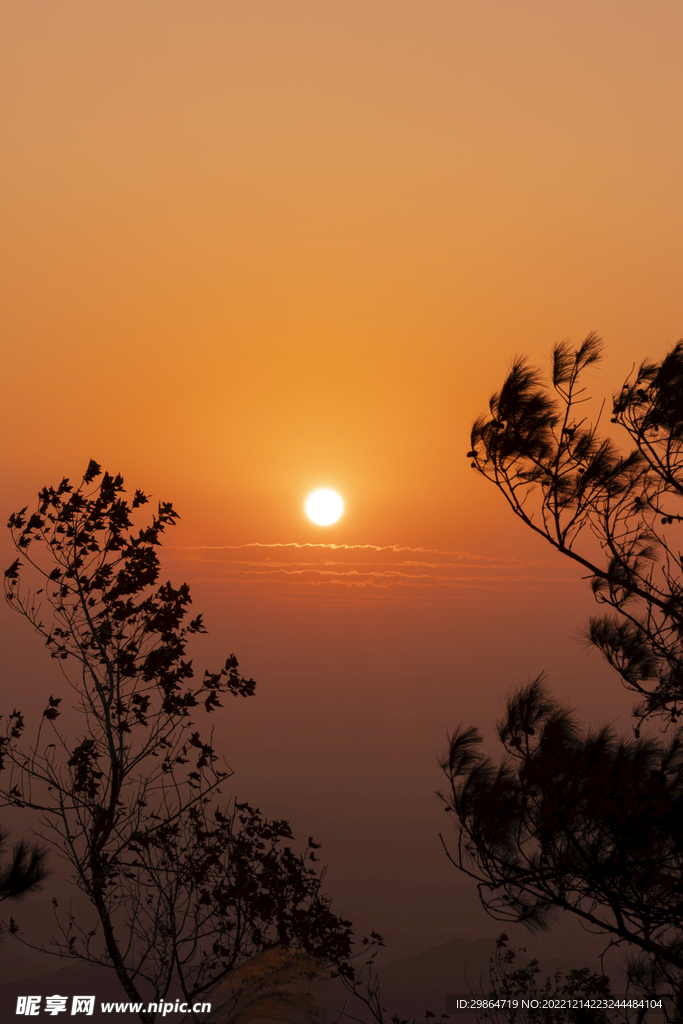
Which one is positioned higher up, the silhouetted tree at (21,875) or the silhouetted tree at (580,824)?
the silhouetted tree at (21,875)

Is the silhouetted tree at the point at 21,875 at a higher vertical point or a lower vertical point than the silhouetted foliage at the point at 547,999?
higher

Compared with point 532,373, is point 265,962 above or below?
below

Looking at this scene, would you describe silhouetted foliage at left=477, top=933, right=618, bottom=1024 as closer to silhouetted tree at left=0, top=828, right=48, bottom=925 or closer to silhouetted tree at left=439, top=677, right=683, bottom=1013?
silhouetted tree at left=439, top=677, right=683, bottom=1013

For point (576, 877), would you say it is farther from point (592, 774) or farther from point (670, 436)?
point (670, 436)

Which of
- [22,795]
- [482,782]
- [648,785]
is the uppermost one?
[22,795]

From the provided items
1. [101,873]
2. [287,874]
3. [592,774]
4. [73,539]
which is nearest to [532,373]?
[592,774]

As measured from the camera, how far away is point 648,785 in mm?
7168

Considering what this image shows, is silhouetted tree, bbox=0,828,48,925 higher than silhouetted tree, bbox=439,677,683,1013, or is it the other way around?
silhouetted tree, bbox=0,828,48,925

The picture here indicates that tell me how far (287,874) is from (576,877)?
17.7 ft

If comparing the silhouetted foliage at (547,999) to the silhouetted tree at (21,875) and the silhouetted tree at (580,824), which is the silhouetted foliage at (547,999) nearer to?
the silhouetted tree at (580,824)

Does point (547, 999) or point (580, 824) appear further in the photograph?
point (547, 999)

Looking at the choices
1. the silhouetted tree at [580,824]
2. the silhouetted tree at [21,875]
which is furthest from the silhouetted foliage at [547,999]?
the silhouetted tree at [21,875]

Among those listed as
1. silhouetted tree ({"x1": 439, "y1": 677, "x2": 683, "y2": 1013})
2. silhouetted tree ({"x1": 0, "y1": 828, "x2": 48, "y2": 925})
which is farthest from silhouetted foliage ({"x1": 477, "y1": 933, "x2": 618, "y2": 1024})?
silhouetted tree ({"x1": 0, "y1": 828, "x2": 48, "y2": 925})

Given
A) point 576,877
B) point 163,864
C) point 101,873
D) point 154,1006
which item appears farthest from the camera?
point 163,864
